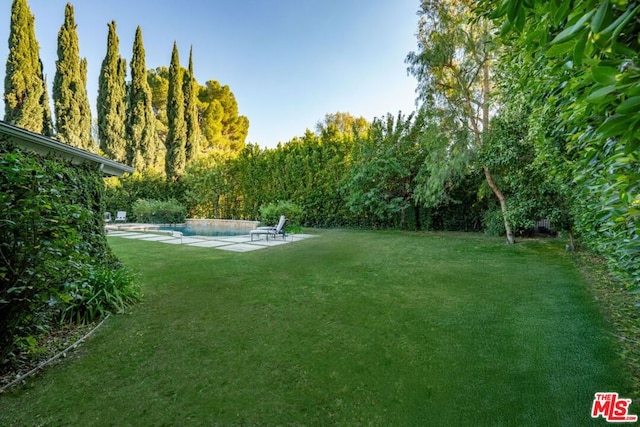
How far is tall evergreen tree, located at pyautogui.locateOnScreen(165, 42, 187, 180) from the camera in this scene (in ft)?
74.7

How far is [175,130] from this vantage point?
23.0 meters

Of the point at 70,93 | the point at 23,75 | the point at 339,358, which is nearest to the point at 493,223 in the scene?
the point at 339,358

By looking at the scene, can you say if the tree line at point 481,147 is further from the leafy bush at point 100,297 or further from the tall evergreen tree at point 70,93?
the leafy bush at point 100,297

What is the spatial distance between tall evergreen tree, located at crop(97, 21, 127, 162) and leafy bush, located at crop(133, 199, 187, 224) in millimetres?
6775

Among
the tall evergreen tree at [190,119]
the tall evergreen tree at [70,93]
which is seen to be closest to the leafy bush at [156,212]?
the tall evergreen tree at [190,119]

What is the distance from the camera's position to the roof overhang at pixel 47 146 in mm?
3492

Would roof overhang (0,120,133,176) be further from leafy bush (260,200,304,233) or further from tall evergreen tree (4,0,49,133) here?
tall evergreen tree (4,0,49,133)

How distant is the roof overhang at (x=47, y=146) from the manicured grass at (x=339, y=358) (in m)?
2.55

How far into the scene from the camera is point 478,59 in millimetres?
8977

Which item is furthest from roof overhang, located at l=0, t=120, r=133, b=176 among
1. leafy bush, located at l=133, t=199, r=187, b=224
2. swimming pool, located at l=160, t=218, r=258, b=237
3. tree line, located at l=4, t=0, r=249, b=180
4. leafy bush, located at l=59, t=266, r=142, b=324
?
tree line, located at l=4, t=0, r=249, b=180

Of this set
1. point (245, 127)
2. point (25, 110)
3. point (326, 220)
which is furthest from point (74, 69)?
point (326, 220)

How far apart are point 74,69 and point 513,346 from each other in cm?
2887

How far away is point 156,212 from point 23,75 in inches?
481

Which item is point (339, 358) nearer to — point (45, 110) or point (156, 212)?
point (156, 212)
